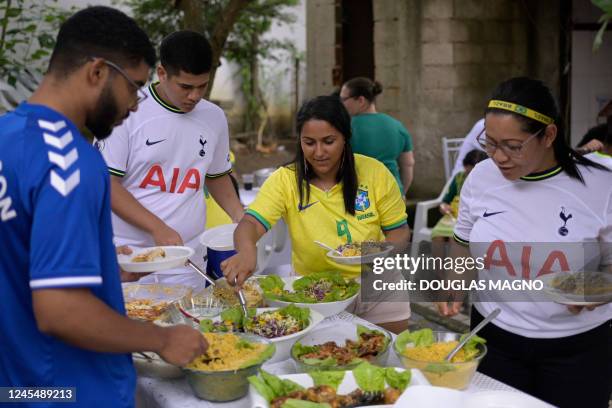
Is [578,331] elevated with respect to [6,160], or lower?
lower

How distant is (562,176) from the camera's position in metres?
2.46

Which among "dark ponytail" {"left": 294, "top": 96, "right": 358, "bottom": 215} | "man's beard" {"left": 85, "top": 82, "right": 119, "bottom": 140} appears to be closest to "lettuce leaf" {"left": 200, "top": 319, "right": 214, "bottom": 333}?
"dark ponytail" {"left": 294, "top": 96, "right": 358, "bottom": 215}

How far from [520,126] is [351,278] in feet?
3.39

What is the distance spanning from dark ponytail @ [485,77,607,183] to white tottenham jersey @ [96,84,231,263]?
143cm

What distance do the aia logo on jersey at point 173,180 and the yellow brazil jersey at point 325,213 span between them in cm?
38

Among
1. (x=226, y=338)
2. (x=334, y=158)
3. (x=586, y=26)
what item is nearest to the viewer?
(x=226, y=338)

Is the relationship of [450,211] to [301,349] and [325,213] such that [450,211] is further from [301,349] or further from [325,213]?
[301,349]

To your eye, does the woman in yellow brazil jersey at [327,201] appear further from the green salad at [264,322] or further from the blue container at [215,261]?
the blue container at [215,261]

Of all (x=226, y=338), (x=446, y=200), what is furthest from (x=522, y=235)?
(x=446, y=200)

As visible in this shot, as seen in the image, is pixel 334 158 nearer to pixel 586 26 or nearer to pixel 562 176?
pixel 562 176

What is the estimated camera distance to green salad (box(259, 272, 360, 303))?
274cm

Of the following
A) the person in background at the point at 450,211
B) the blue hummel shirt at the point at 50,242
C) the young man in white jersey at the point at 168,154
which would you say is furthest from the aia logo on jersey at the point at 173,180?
the person in background at the point at 450,211

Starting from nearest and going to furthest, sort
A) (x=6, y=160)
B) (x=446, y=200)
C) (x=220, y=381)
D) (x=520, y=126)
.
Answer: (x=6, y=160) → (x=220, y=381) → (x=520, y=126) → (x=446, y=200)

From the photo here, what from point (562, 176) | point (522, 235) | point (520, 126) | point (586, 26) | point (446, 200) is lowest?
point (446, 200)
